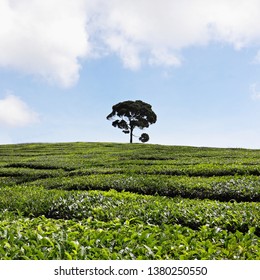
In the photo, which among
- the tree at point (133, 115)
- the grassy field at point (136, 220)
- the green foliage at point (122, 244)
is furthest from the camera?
the tree at point (133, 115)

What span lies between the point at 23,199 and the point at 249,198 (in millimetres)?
8294

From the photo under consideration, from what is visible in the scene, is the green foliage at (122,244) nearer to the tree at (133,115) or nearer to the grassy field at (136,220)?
the grassy field at (136,220)

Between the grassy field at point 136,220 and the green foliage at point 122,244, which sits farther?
the grassy field at point 136,220

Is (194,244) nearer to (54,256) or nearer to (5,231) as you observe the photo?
(54,256)

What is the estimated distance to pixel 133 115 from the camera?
7662 centimetres

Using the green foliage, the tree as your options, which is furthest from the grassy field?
the tree

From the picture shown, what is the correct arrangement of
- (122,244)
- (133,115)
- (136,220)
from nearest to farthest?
(122,244), (136,220), (133,115)

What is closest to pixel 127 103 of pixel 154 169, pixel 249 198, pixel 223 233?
pixel 154 169

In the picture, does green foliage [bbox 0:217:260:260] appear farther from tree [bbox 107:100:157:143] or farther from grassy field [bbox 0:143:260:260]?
tree [bbox 107:100:157:143]

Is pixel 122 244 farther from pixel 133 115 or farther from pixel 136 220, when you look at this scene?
pixel 133 115

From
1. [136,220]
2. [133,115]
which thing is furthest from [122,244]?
[133,115]

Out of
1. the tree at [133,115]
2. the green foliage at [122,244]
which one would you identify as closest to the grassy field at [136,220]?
the green foliage at [122,244]

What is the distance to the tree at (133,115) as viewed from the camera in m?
75.6
